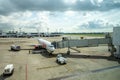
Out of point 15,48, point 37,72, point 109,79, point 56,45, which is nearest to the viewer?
point 109,79

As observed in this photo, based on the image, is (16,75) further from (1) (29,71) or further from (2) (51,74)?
(2) (51,74)

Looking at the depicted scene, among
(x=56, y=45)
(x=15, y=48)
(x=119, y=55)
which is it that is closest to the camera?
(x=119, y=55)

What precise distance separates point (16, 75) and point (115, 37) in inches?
1494

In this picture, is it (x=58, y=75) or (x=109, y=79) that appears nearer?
(x=109, y=79)

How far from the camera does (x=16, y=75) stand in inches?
1404

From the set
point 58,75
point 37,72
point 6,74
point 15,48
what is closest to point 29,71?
point 37,72

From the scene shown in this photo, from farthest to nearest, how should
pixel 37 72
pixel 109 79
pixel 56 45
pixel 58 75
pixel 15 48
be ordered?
1. pixel 15 48
2. pixel 56 45
3. pixel 37 72
4. pixel 58 75
5. pixel 109 79

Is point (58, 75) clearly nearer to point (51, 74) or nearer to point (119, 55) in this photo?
point (51, 74)

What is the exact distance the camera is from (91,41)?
64.8 meters

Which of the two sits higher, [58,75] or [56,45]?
[56,45]

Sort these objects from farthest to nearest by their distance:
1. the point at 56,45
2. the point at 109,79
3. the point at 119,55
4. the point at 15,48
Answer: the point at 15,48 < the point at 56,45 < the point at 119,55 < the point at 109,79

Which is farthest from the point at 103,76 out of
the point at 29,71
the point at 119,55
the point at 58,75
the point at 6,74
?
→ the point at 119,55

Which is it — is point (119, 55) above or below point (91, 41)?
below

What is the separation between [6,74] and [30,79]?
258 inches
